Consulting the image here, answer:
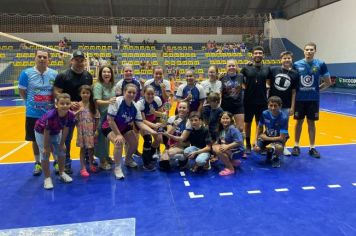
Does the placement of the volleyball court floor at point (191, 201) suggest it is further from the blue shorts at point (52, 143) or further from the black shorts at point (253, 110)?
the black shorts at point (253, 110)

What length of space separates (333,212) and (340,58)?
18807 mm

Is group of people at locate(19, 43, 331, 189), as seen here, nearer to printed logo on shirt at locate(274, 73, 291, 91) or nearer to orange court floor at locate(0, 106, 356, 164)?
printed logo on shirt at locate(274, 73, 291, 91)

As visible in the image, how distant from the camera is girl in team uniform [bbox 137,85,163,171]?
187 inches

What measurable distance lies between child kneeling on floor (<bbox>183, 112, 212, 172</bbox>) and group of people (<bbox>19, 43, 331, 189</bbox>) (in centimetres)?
2

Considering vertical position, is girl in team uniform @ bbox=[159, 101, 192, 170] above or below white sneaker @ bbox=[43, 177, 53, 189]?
above

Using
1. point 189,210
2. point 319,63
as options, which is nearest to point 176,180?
point 189,210

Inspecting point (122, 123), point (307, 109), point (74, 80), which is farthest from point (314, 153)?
point (74, 80)

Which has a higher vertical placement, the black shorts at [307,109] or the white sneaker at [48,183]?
the black shorts at [307,109]

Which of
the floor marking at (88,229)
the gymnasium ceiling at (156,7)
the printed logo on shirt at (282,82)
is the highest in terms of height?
the gymnasium ceiling at (156,7)

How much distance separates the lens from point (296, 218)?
315 cm

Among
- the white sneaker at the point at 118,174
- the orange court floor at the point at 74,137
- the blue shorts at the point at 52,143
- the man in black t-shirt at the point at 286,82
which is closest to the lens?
the blue shorts at the point at 52,143

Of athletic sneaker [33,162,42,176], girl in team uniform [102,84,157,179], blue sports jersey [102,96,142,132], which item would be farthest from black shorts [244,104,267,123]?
athletic sneaker [33,162,42,176]

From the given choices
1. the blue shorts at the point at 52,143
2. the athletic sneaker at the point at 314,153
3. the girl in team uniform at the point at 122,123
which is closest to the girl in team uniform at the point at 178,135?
the girl in team uniform at the point at 122,123

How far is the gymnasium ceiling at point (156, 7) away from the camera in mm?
23312
